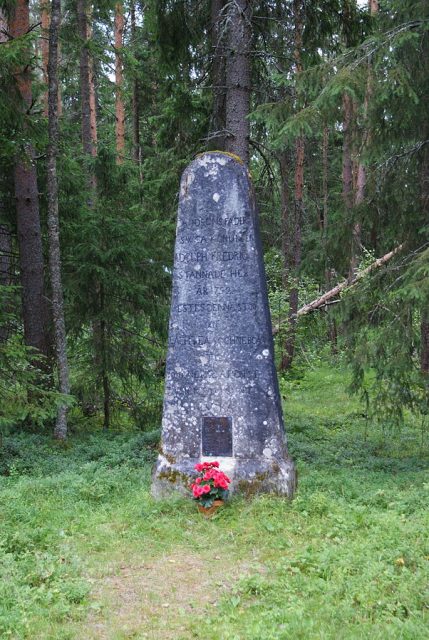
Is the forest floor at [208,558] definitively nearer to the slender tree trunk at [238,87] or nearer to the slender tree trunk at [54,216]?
the slender tree trunk at [54,216]

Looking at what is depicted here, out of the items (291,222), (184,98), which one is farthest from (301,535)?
(291,222)

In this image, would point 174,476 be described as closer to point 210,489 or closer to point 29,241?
point 210,489

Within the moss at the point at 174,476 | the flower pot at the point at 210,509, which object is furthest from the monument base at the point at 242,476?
the flower pot at the point at 210,509

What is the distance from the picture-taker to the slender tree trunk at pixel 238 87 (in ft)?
31.3

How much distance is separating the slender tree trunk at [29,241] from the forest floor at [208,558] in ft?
9.95

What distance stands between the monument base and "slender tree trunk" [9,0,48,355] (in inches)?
177

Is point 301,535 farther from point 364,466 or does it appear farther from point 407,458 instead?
point 407,458

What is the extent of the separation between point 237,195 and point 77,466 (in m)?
4.27

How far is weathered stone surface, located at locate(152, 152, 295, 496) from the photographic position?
278 inches

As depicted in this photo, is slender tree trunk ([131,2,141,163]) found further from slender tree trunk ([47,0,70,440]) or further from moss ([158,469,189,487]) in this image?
moss ([158,469,189,487])

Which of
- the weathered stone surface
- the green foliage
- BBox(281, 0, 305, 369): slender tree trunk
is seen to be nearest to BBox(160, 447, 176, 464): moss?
the weathered stone surface

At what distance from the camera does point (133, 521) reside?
20.4 feet

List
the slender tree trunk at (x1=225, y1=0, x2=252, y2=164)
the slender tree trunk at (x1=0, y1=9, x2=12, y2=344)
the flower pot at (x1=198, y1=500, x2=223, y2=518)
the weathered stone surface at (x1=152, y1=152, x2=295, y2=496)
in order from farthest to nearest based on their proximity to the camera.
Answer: the slender tree trunk at (x1=0, y1=9, x2=12, y2=344) < the slender tree trunk at (x1=225, y1=0, x2=252, y2=164) < the weathered stone surface at (x1=152, y1=152, x2=295, y2=496) < the flower pot at (x1=198, y1=500, x2=223, y2=518)

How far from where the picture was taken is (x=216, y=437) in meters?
7.13
